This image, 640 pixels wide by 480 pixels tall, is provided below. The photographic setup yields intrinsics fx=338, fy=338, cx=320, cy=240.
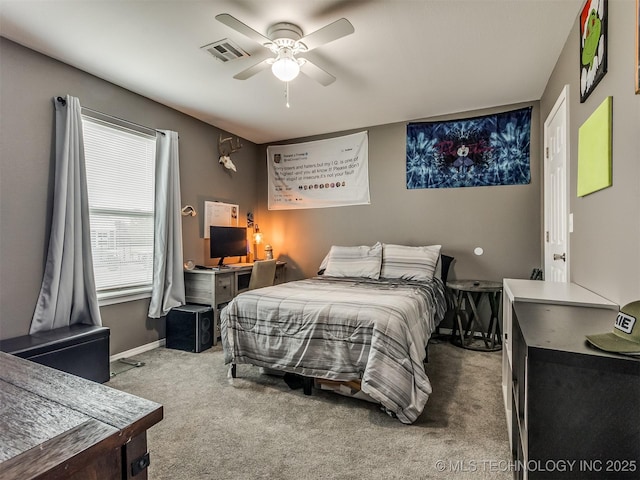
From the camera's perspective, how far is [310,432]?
76.1 inches

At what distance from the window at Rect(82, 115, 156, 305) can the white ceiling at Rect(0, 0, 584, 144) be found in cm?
53

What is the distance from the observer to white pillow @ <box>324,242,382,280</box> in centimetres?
372

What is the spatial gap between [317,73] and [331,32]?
1.83 ft

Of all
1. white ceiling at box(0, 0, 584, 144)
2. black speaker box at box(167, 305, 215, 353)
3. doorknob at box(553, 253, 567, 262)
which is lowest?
black speaker box at box(167, 305, 215, 353)

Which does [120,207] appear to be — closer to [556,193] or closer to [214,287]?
[214,287]

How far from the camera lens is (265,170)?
505 cm

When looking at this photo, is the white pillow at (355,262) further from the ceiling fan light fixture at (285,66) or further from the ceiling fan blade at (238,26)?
the ceiling fan blade at (238,26)

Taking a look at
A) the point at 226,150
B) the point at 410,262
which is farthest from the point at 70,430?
the point at 226,150

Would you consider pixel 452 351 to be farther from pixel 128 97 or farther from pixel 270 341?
pixel 128 97

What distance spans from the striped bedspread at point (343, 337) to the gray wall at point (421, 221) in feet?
4.41

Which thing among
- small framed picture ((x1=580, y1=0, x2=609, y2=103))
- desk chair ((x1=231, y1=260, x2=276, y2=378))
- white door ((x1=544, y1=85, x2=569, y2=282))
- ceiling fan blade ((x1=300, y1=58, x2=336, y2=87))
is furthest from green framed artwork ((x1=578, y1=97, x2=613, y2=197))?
desk chair ((x1=231, y1=260, x2=276, y2=378))

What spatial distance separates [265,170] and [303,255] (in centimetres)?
141

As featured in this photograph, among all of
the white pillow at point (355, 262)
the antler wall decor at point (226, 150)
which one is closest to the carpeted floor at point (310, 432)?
the white pillow at point (355, 262)

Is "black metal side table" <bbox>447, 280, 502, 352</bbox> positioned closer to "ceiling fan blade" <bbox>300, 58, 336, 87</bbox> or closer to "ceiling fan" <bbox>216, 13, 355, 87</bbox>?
"ceiling fan blade" <bbox>300, 58, 336, 87</bbox>
